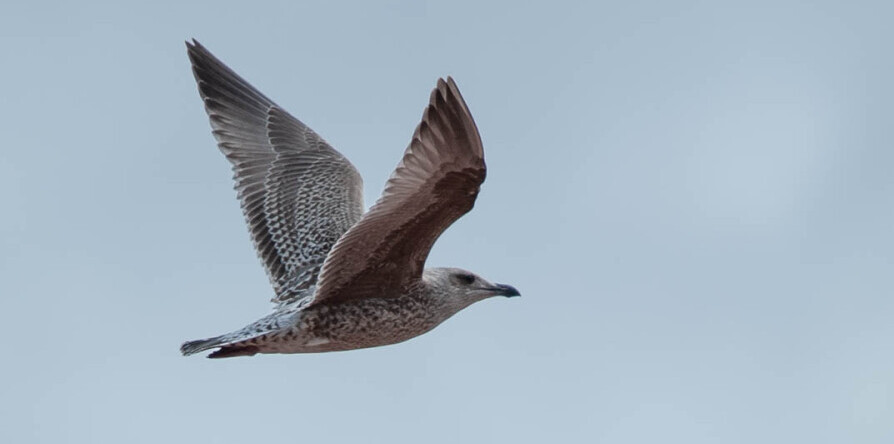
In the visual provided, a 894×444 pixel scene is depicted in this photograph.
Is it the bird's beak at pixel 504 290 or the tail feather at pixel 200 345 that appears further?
the bird's beak at pixel 504 290

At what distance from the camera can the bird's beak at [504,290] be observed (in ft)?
49.7

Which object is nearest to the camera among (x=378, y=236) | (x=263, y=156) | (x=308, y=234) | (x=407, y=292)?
(x=378, y=236)

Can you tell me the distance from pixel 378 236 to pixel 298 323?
1.29 meters

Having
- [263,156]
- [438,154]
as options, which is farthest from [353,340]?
[263,156]

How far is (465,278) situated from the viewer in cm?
1493

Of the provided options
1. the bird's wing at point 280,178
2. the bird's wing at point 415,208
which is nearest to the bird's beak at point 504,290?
the bird's wing at point 415,208

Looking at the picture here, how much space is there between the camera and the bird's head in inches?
572

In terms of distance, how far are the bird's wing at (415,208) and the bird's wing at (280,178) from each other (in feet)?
4.97

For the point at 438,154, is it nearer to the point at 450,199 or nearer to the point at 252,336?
the point at 450,199

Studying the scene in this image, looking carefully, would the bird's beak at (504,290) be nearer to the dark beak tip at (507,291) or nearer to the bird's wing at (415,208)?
the dark beak tip at (507,291)

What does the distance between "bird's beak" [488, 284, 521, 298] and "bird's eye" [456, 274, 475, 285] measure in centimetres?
27

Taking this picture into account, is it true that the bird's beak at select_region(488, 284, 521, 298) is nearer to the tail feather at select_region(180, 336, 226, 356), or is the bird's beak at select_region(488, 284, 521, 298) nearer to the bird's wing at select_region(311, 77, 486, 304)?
the bird's wing at select_region(311, 77, 486, 304)

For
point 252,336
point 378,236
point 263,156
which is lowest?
point 252,336

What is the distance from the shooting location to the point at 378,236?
43.7 ft
